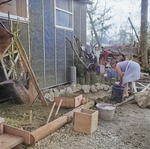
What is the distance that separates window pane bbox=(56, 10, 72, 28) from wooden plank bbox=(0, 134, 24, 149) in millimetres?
5090

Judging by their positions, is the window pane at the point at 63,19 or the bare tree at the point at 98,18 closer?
the window pane at the point at 63,19

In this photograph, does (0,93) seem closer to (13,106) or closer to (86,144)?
(13,106)

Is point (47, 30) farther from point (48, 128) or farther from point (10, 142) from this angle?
point (10, 142)

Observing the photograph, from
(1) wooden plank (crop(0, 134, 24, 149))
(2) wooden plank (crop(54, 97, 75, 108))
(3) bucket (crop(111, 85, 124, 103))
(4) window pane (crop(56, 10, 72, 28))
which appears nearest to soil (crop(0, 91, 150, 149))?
(2) wooden plank (crop(54, 97, 75, 108))

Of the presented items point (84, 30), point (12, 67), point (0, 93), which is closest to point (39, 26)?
point (12, 67)

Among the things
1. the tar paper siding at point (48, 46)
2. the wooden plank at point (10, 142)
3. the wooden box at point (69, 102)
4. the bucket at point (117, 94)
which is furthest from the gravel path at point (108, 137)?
the tar paper siding at point (48, 46)

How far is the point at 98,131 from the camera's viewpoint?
311cm

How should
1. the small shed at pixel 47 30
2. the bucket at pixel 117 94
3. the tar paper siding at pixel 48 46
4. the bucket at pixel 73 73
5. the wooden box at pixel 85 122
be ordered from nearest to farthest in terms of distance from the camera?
the wooden box at pixel 85 122 → the bucket at pixel 117 94 → the small shed at pixel 47 30 → the tar paper siding at pixel 48 46 → the bucket at pixel 73 73

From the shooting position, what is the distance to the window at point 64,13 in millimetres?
6562

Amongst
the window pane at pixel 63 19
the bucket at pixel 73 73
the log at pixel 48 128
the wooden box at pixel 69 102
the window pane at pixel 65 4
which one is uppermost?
the window pane at pixel 65 4

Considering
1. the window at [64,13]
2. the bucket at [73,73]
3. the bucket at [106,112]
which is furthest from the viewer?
the bucket at [73,73]

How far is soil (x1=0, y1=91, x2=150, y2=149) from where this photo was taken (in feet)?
8.66

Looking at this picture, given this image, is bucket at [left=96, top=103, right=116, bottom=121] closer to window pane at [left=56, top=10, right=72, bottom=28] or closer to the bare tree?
window pane at [left=56, top=10, right=72, bottom=28]

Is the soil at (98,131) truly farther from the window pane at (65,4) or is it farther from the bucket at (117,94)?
the window pane at (65,4)
